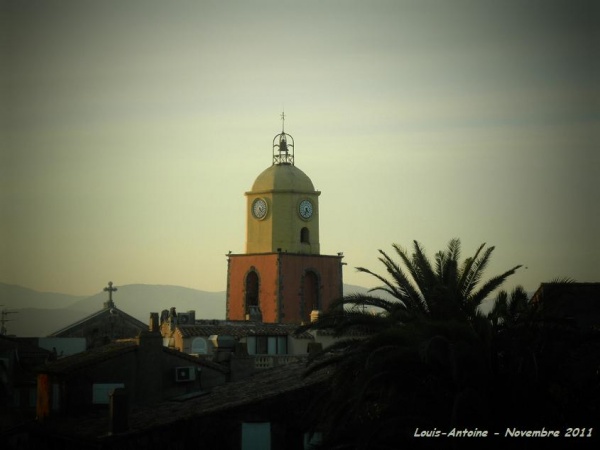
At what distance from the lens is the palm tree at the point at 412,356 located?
86.1ft

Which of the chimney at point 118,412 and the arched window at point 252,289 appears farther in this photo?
the arched window at point 252,289

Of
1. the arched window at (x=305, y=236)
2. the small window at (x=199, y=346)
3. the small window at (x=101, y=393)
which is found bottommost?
the small window at (x=101, y=393)

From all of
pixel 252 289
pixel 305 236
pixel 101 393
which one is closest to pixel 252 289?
pixel 252 289

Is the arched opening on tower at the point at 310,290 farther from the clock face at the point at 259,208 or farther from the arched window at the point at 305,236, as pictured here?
the clock face at the point at 259,208

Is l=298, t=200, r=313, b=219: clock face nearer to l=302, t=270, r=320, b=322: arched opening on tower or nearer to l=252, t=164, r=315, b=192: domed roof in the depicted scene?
l=252, t=164, r=315, b=192: domed roof

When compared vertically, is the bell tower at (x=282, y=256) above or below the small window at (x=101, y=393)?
above

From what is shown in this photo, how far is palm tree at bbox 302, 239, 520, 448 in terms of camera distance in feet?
86.1

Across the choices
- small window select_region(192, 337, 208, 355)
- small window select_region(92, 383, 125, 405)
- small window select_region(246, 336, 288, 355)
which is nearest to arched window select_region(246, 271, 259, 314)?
small window select_region(246, 336, 288, 355)

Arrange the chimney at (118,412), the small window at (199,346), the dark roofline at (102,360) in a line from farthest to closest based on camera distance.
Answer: the small window at (199,346)
the dark roofline at (102,360)
the chimney at (118,412)

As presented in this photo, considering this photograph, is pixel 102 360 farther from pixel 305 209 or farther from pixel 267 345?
pixel 305 209

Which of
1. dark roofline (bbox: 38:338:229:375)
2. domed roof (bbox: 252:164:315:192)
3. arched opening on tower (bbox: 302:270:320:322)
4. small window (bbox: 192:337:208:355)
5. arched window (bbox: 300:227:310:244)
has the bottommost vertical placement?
dark roofline (bbox: 38:338:229:375)

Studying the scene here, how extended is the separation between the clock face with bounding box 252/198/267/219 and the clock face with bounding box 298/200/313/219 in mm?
2450

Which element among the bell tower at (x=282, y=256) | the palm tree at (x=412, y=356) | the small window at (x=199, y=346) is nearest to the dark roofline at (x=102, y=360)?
the palm tree at (x=412, y=356)

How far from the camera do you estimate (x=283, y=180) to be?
8731 centimetres
